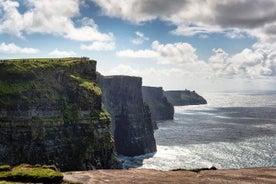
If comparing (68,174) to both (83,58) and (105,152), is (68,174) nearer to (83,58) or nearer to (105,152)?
(105,152)

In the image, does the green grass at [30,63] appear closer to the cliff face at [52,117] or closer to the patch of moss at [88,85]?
the cliff face at [52,117]

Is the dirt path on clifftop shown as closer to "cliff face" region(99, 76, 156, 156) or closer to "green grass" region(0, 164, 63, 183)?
"green grass" region(0, 164, 63, 183)

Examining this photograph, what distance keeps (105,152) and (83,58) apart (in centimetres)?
2888

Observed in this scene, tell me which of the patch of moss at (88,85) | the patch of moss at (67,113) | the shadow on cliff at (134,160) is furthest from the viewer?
the shadow on cliff at (134,160)

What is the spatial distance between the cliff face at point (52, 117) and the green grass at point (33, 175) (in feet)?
197

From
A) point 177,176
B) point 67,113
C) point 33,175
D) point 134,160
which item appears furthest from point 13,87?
point 177,176

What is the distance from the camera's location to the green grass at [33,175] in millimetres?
21516

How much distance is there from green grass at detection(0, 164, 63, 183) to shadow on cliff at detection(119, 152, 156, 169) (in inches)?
3974

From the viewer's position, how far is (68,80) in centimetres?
9550

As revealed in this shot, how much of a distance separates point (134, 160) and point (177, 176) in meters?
114

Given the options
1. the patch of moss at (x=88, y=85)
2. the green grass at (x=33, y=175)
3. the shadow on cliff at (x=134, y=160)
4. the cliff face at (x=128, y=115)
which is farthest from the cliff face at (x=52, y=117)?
the green grass at (x=33, y=175)

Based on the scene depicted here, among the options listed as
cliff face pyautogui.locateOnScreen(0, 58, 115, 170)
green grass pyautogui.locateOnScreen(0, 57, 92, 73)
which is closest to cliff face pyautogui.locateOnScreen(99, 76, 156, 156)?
green grass pyautogui.locateOnScreen(0, 57, 92, 73)

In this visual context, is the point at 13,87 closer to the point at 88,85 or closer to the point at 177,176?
the point at 88,85

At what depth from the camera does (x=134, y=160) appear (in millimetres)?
135625
